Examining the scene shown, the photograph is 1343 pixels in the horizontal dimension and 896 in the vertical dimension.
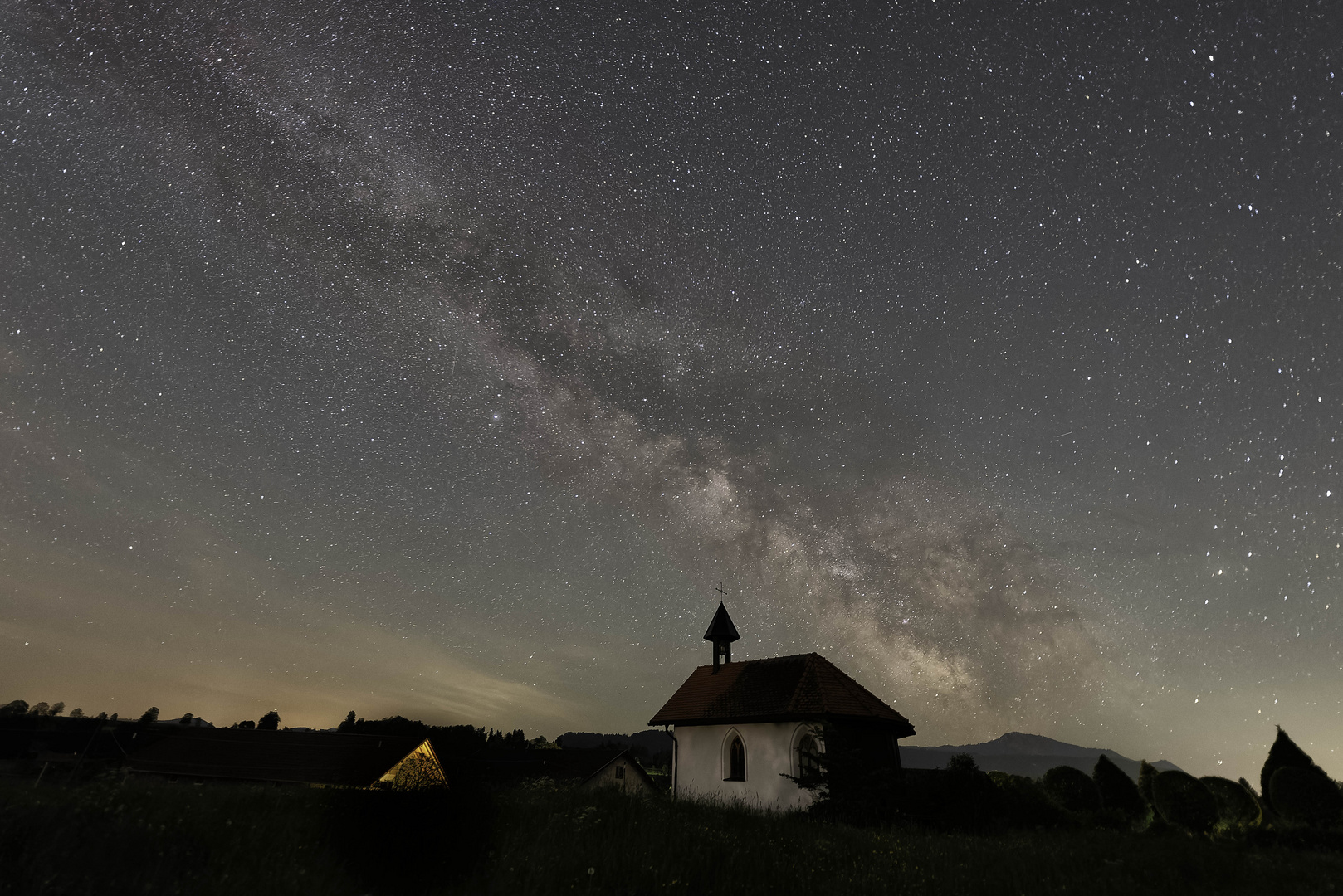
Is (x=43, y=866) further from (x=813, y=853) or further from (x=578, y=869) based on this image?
(x=813, y=853)

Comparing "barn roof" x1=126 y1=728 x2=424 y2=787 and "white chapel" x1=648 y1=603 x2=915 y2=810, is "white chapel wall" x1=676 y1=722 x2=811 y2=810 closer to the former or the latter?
"white chapel" x1=648 y1=603 x2=915 y2=810

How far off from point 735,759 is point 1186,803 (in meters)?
17.6

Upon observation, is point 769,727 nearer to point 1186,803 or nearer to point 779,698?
point 779,698

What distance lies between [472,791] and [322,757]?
6314 centimetres

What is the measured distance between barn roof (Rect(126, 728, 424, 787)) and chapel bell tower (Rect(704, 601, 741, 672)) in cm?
3116

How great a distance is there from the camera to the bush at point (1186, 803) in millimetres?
25328

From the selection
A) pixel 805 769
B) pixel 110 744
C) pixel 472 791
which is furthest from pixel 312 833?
pixel 110 744

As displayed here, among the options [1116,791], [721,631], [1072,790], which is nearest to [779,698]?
[721,631]

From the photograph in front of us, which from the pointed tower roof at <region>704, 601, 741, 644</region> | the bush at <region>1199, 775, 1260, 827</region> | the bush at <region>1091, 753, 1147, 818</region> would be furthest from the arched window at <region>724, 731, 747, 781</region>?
the bush at <region>1199, 775, 1260, 827</region>

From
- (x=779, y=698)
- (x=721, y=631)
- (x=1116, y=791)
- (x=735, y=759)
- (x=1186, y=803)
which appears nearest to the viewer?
(x=1186, y=803)

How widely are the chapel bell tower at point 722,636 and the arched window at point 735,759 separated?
716 cm

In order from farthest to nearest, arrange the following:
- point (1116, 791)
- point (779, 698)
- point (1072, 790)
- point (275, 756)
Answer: point (275, 756), point (779, 698), point (1072, 790), point (1116, 791)

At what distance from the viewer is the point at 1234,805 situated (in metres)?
26.2

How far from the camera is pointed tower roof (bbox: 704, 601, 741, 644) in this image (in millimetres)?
37406
